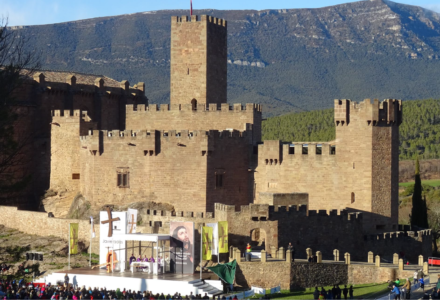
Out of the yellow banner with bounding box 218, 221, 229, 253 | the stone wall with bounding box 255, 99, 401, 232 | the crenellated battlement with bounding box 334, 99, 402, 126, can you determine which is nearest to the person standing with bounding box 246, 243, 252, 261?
the yellow banner with bounding box 218, 221, 229, 253

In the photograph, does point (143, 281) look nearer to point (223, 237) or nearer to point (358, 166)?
point (223, 237)

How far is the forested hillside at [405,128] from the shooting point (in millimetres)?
100812

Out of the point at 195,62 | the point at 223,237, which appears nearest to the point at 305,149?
the point at 223,237

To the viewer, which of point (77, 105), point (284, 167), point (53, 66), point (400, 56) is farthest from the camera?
point (400, 56)

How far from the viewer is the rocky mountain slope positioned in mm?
152625

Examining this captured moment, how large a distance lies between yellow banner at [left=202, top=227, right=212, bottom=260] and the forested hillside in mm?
49026

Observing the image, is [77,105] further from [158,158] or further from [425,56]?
[425,56]

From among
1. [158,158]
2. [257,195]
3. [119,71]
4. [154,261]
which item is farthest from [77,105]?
[119,71]

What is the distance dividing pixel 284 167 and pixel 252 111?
4.74m

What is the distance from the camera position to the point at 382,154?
5156 cm

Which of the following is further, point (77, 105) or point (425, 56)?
point (425, 56)

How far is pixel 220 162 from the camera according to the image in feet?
178

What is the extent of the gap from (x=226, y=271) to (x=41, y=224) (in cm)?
1456

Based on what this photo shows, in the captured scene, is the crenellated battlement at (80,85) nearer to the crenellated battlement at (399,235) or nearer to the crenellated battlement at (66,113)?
the crenellated battlement at (66,113)
